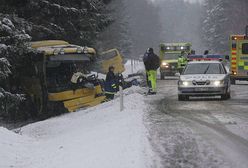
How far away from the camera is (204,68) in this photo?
904 inches

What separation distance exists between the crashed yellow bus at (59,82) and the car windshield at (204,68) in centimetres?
372

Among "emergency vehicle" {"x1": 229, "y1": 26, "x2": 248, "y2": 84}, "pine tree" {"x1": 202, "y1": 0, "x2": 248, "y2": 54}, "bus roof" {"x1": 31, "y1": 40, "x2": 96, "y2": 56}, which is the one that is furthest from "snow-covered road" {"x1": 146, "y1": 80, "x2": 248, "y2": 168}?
"pine tree" {"x1": 202, "y1": 0, "x2": 248, "y2": 54}

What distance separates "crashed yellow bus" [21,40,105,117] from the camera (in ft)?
73.4

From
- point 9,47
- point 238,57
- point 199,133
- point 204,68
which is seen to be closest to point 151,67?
point 204,68

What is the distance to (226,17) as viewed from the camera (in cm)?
9138

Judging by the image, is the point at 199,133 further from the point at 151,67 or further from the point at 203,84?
the point at 151,67

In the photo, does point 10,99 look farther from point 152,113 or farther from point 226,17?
point 226,17

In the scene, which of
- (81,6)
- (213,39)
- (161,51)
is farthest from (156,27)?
(81,6)

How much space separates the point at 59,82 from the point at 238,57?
1195cm

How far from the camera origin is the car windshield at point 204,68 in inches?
896

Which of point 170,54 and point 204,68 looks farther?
point 170,54

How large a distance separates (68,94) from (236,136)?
420 inches

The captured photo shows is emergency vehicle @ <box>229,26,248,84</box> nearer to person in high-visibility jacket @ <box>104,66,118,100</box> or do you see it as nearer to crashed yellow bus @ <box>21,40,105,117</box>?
person in high-visibility jacket @ <box>104,66,118,100</box>

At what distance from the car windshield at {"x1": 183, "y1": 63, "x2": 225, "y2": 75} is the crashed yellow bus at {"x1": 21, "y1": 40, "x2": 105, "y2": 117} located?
12.2ft
